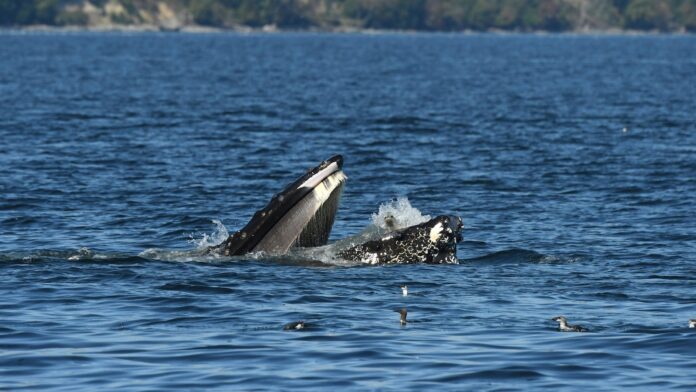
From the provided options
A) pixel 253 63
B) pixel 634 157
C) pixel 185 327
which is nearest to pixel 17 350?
pixel 185 327

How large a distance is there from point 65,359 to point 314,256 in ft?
17.4

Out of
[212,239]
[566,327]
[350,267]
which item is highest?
[566,327]

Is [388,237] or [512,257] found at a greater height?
[388,237]

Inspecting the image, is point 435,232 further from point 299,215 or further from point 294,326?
point 294,326

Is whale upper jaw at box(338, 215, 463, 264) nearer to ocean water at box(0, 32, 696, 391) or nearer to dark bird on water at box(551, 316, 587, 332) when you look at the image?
ocean water at box(0, 32, 696, 391)

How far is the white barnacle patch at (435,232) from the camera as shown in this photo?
2023 cm

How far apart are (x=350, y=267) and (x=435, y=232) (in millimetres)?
1392

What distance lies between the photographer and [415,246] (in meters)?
20.8

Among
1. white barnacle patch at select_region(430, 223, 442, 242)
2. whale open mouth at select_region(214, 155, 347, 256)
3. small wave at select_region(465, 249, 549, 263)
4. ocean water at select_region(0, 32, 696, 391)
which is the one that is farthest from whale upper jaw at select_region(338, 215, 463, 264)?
small wave at select_region(465, 249, 549, 263)

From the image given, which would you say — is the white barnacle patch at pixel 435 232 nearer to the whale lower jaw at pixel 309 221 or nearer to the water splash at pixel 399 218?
the water splash at pixel 399 218

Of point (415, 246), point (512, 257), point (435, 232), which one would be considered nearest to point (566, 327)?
point (435, 232)

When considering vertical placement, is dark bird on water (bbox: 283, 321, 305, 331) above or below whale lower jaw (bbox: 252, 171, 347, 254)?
below

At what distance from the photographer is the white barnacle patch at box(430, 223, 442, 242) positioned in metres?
20.2

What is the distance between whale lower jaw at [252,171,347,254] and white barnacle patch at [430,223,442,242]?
4.62 ft
